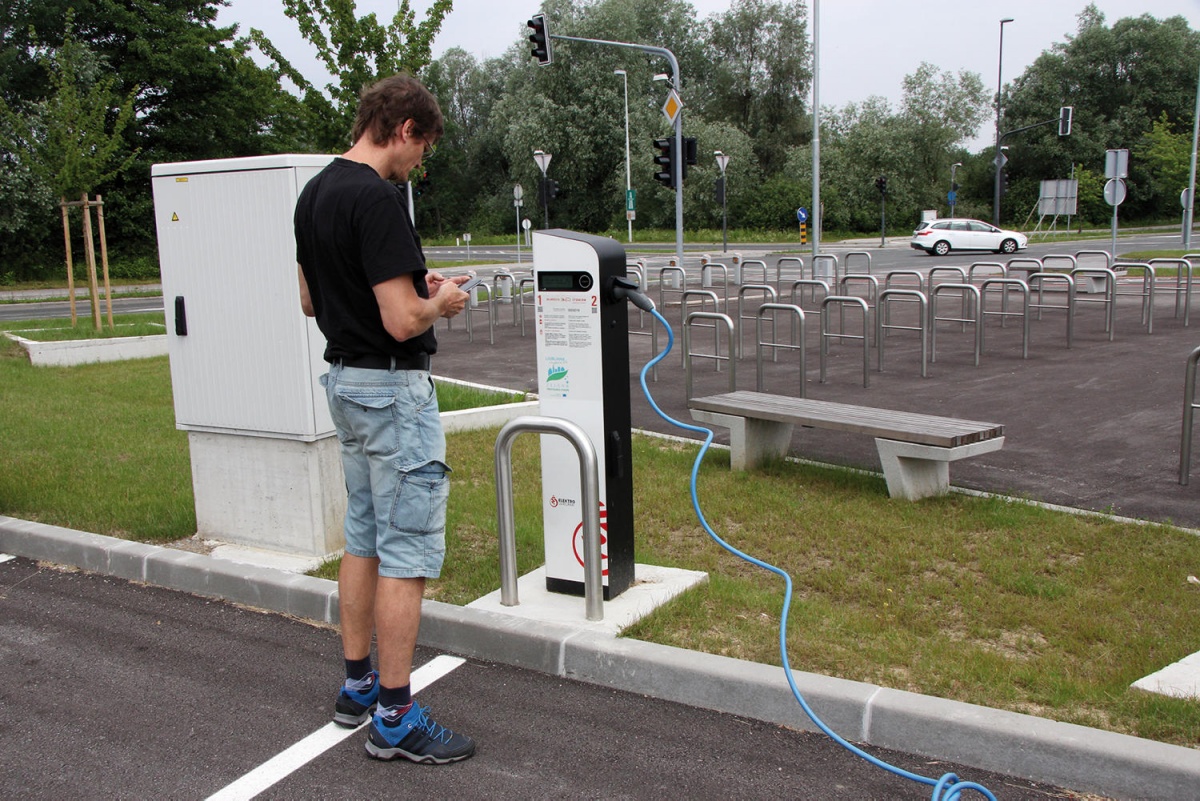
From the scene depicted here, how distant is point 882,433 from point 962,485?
2.78 feet

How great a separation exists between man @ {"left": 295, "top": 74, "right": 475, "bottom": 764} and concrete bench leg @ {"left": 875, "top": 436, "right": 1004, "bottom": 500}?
340 cm

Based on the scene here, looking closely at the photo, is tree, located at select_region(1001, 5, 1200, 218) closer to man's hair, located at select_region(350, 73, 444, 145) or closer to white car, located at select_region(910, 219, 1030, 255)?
white car, located at select_region(910, 219, 1030, 255)

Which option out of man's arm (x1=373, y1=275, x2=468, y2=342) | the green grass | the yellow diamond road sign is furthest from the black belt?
the yellow diamond road sign

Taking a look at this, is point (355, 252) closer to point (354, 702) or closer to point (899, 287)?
point (354, 702)

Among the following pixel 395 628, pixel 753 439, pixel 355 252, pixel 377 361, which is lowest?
pixel 753 439

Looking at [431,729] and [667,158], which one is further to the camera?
[667,158]

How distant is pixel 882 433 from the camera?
6.14m

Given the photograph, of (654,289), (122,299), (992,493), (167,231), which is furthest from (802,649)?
(122,299)

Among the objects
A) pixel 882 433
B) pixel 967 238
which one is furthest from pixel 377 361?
pixel 967 238

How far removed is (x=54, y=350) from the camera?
45.6ft

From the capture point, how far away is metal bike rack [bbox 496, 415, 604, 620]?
13.4ft

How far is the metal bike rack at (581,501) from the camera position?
161 inches

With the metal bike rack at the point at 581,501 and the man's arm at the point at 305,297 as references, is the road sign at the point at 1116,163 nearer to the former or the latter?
the metal bike rack at the point at 581,501

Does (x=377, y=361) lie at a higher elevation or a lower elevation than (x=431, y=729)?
higher
